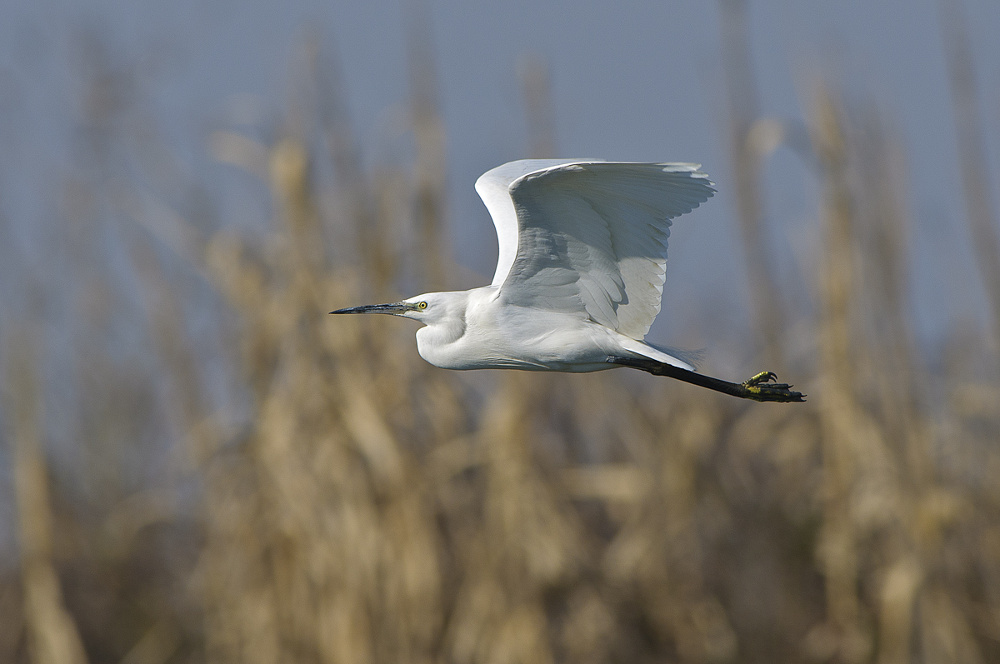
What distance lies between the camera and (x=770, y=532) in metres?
5.79

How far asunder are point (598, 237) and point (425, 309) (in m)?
0.46

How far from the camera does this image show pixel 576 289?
2.45 m

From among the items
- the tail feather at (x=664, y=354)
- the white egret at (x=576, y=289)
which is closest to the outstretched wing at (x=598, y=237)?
the white egret at (x=576, y=289)

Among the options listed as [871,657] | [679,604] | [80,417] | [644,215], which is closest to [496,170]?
[644,215]

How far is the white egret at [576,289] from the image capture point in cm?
228

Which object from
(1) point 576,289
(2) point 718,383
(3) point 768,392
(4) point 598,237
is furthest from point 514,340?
(3) point 768,392

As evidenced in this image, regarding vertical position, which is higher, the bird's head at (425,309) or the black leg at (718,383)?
the bird's head at (425,309)

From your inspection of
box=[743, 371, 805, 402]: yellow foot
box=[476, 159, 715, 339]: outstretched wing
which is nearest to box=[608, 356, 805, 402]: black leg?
box=[743, 371, 805, 402]: yellow foot

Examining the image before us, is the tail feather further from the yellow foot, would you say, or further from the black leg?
the yellow foot

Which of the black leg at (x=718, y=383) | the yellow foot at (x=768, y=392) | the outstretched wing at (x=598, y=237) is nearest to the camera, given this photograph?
the outstretched wing at (x=598, y=237)

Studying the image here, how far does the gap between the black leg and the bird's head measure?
1.35 ft

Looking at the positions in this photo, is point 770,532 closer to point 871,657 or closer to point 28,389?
point 871,657

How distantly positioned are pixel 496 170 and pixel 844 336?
8.51 ft

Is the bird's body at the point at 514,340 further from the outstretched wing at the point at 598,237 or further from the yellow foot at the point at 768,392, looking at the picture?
the yellow foot at the point at 768,392
